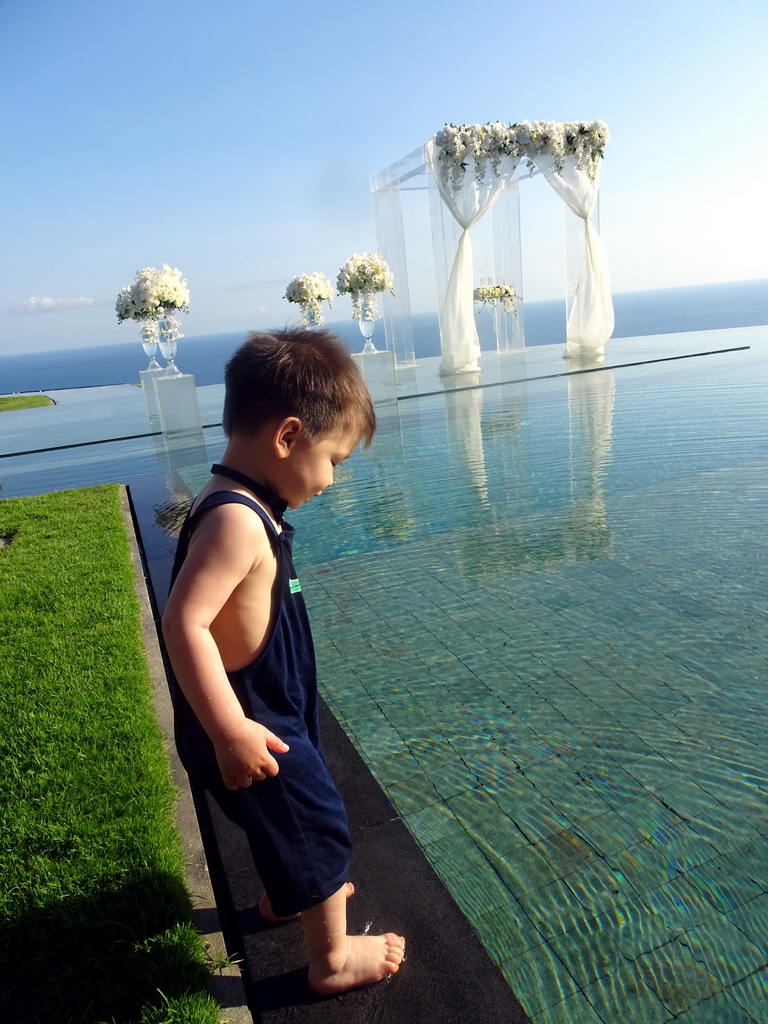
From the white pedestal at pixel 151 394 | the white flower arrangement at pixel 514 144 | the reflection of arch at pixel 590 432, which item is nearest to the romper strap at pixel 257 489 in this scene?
the reflection of arch at pixel 590 432

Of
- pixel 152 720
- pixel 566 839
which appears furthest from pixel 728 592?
pixel 152 720

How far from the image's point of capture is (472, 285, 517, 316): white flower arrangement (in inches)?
508

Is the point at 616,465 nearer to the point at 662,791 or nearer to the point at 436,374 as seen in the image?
the point at 662,791

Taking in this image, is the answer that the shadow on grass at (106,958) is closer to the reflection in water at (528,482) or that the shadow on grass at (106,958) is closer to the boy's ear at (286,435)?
the boy's ear at (286,435)

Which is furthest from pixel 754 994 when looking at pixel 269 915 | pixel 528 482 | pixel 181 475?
pixel 181 475

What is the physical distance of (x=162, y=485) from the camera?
588cm

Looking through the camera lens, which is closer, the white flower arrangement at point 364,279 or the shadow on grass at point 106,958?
the shadow on grass at point 106,958

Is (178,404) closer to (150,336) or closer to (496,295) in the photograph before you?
(150,336)

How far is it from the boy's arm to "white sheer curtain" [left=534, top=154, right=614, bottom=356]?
11772 millimetres

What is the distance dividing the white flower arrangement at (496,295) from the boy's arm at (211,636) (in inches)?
487

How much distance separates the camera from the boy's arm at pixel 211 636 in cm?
106

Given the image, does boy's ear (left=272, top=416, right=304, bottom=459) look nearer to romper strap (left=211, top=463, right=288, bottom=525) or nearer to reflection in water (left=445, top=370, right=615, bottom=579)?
romper strap (left=211, top=463, right=288, bottom=525)

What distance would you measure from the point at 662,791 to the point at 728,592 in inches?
52.9

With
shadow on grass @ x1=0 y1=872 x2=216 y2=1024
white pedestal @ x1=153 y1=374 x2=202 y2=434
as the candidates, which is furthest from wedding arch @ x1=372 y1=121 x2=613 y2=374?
shadow on grass @ x1=0 y1=872 x2=216 y2=1024
